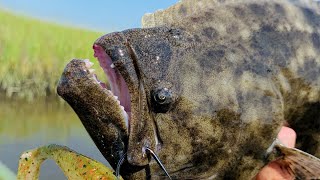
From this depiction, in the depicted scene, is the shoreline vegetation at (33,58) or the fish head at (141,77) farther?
the shoreline vegetation at (33,58)

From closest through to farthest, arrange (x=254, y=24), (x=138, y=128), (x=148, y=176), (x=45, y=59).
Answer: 1. (x=138, y=128)
2. (x=148, y=176)
3. (x=254, y=24)
4. (x=45, y=59)

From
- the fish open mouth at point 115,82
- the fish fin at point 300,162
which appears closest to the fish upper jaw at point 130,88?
the fish open mouth at point 115,82

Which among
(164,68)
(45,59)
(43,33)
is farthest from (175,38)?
(43,33)

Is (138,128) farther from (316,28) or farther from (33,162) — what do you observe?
(316,28)

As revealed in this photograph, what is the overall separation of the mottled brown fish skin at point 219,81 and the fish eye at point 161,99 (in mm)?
15

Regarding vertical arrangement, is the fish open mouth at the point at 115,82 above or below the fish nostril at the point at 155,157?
above

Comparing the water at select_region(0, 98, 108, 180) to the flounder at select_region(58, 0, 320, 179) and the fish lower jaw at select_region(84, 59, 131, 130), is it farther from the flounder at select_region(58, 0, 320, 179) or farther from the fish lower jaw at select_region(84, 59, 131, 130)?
the fish lower jaw at select_region(84, 59, 131, 130)

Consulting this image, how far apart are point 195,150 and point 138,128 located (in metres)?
0.28

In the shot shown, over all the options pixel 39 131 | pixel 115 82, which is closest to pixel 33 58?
pixel 39 131

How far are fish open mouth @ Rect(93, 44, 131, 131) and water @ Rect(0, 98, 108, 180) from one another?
5093 mm

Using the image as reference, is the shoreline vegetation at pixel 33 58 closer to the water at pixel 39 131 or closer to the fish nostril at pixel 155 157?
the water at pixel 39 131

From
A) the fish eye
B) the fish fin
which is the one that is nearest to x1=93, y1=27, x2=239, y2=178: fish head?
the fish eye

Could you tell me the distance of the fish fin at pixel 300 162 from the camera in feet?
8.30

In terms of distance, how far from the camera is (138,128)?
2.30 metres
